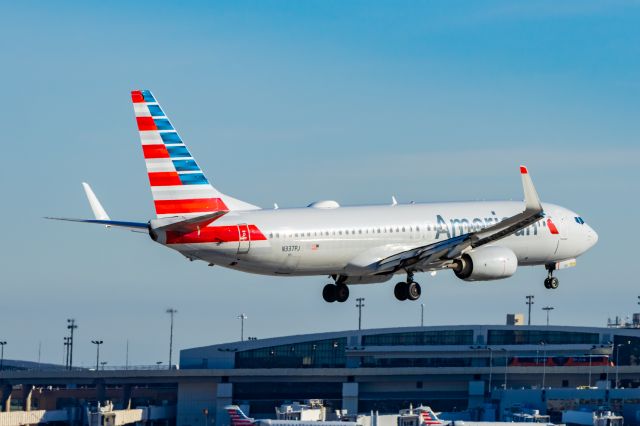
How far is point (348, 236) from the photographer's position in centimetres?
9431

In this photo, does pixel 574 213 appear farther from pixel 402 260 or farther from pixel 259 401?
pixel 259 401

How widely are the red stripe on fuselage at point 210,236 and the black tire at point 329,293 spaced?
1187cm

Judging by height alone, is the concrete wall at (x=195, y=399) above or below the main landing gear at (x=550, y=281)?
below

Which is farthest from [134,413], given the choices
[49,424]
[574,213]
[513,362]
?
[574,213]

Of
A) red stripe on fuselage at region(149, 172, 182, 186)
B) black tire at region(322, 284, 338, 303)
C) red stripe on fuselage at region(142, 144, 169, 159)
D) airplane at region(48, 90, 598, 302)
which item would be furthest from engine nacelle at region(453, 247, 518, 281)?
red stripe on fuselage at region(142, 144, 169, 159)

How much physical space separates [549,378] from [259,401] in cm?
3596

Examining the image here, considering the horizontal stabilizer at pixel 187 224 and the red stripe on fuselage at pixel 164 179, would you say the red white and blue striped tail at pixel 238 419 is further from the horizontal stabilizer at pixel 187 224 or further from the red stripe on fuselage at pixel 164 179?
the horizontal stabilizer at pixel 187 224

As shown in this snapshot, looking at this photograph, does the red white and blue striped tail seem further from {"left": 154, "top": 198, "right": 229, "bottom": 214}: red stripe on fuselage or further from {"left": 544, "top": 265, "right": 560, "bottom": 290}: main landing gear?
{"left": 154, "top": 198, "right": 229, "bottom": 214}: red stripe on fuselage

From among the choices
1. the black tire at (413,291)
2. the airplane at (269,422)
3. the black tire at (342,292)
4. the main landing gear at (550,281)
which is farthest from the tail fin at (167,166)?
the airplane at (269,422)

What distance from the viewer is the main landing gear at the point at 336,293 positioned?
100 m

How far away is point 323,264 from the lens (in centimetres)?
9381

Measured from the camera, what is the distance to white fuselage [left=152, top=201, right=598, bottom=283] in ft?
294

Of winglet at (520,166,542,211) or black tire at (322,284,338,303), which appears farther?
black tire at (322,284,338,303)

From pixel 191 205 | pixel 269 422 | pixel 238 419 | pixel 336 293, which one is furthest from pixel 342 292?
pixel 238 419
